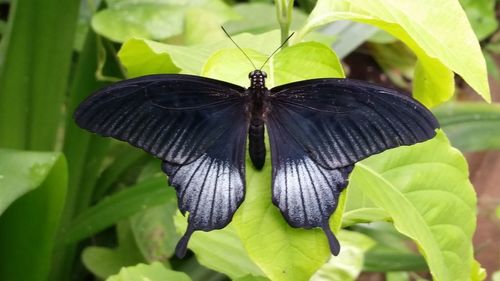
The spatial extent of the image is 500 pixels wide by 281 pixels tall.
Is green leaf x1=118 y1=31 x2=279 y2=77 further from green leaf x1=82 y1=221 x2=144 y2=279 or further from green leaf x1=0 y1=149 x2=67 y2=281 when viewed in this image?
green leaf x1=82 y1=221 x2=144 y2=279

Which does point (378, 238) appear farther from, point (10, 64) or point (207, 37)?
point (10, 64)

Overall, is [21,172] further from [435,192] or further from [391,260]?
[391,260]

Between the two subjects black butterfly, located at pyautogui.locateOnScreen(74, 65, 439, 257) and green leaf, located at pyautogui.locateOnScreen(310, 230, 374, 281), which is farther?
green leaf, located at pyautogui.locateOnScreen(310, 230, 374, 281)

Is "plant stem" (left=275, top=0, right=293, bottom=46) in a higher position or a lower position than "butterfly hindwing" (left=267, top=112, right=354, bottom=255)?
higher

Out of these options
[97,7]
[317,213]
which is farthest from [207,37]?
[317,213]

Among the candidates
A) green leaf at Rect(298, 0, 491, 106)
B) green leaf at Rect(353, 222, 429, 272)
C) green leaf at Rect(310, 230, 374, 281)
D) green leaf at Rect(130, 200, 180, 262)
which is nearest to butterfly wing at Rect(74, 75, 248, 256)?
green leaf at Rect(298, 0, 491, 106)

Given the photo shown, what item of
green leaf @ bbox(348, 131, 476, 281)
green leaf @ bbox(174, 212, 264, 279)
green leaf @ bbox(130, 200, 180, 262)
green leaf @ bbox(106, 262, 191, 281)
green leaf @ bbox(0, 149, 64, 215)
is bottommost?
green leaf @ bbox(130, 200, 180, 262)
